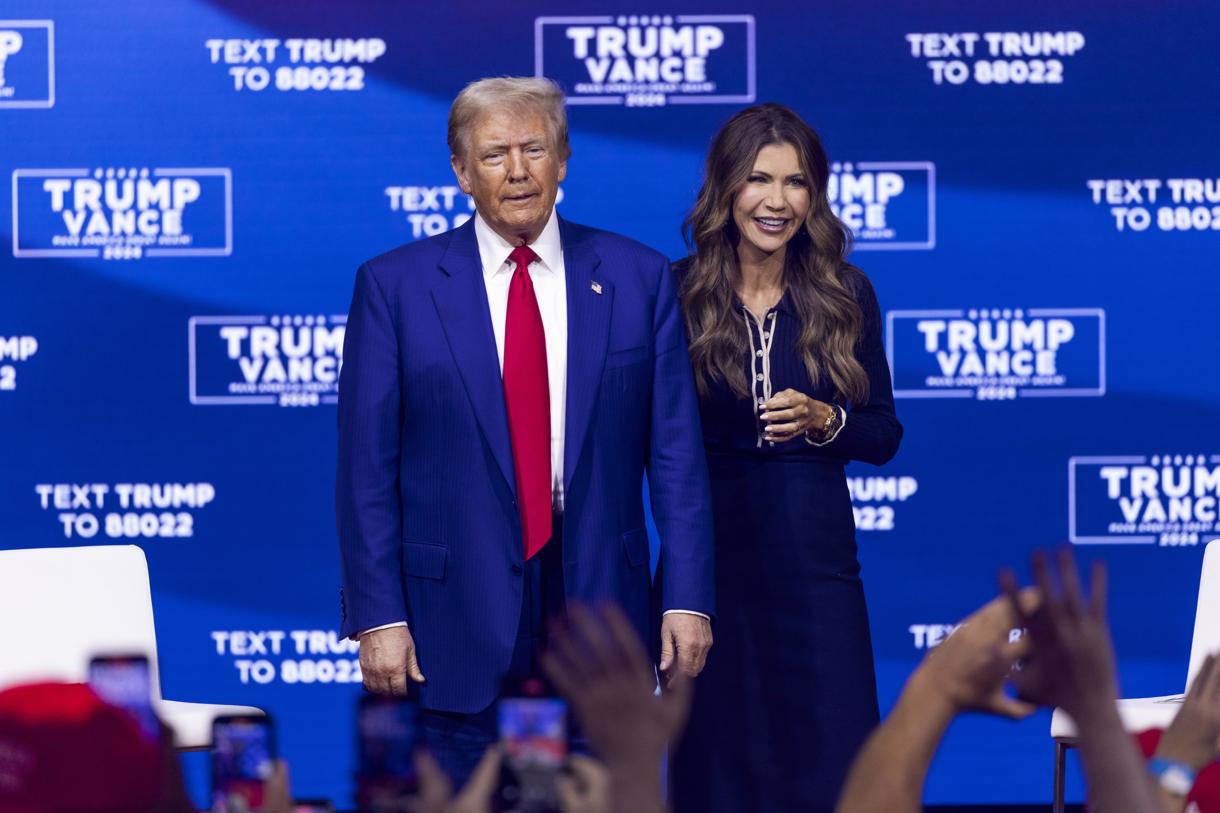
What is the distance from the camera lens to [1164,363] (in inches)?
196

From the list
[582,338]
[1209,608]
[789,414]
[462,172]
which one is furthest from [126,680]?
[1209,608]

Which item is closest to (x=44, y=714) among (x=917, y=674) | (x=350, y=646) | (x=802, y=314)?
(x=917, y=674)

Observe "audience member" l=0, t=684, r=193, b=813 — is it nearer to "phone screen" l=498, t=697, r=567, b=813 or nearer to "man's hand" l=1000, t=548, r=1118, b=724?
"phone screen" l=498, t=697, r=567, b=813

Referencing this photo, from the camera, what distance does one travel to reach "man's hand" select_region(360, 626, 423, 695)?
2.98m

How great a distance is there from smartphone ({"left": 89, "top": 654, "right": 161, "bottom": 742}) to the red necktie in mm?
1499

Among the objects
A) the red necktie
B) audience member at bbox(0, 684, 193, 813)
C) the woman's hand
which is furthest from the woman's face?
audience member at bbox(0, 684, 193, 813)

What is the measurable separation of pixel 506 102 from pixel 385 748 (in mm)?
1770

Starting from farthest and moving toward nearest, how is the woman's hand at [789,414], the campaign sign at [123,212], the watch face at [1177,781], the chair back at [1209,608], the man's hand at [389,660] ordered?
1. the campaign sign at [123,212]
2. the chair back at [1209,608]
3. the woman's hand at [789,414]
4. the man's hand at [389,660]
5. the watch face at [1177,781]

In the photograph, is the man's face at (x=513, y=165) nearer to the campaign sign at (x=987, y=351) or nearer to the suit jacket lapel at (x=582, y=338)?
the suit jacket lapel at (x=582, y=338)

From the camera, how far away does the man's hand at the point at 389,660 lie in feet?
9.78

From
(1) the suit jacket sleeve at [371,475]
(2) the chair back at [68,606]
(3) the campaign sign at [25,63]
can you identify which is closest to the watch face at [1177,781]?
(1) the suit jacket sleeve at [371,475]

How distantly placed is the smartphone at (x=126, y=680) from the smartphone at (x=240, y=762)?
12 centimetres

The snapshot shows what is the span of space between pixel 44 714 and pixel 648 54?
396 cm

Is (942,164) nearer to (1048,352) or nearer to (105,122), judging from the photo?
(1048,352)
